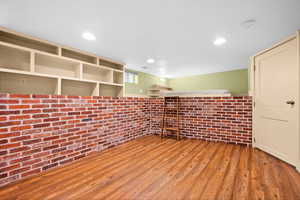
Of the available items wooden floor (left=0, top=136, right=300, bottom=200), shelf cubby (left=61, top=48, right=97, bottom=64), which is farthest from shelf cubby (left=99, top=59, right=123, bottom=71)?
wooden floor (left=0, top=136, right=300, bottom=200)

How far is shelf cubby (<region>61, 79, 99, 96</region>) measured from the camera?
3.21 m

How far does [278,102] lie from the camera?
6.86 feet

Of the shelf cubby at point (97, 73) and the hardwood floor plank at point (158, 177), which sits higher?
the shelf cubby at point (97, 73)

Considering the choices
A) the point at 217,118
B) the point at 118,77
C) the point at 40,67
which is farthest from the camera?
the point at 118,77

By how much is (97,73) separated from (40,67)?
136 cm

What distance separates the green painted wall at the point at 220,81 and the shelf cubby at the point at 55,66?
4.65m

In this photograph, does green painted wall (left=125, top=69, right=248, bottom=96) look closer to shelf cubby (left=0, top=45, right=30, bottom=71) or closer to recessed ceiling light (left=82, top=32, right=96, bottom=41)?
recessed ceiling light (left=82, top=32, right=96, bottom=41)

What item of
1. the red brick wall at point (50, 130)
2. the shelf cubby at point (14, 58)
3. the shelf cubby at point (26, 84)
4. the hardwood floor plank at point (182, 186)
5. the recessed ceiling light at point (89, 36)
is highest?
the recessed ceiling light at point (89, 36)

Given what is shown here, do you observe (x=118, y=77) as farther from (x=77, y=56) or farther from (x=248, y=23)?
(x=248, y=23)

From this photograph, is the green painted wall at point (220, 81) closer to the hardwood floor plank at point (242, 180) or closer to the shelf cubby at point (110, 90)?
the shelf cubby at point (110, 90)

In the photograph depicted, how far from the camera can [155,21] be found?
6.31 ft

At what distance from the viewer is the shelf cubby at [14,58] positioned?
2340mm

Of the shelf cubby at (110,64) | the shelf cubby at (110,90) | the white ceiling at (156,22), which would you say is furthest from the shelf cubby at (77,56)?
the shelf cubby at (110,90)

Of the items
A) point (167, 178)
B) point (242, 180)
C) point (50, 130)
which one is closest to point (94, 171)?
point (50, 130)
